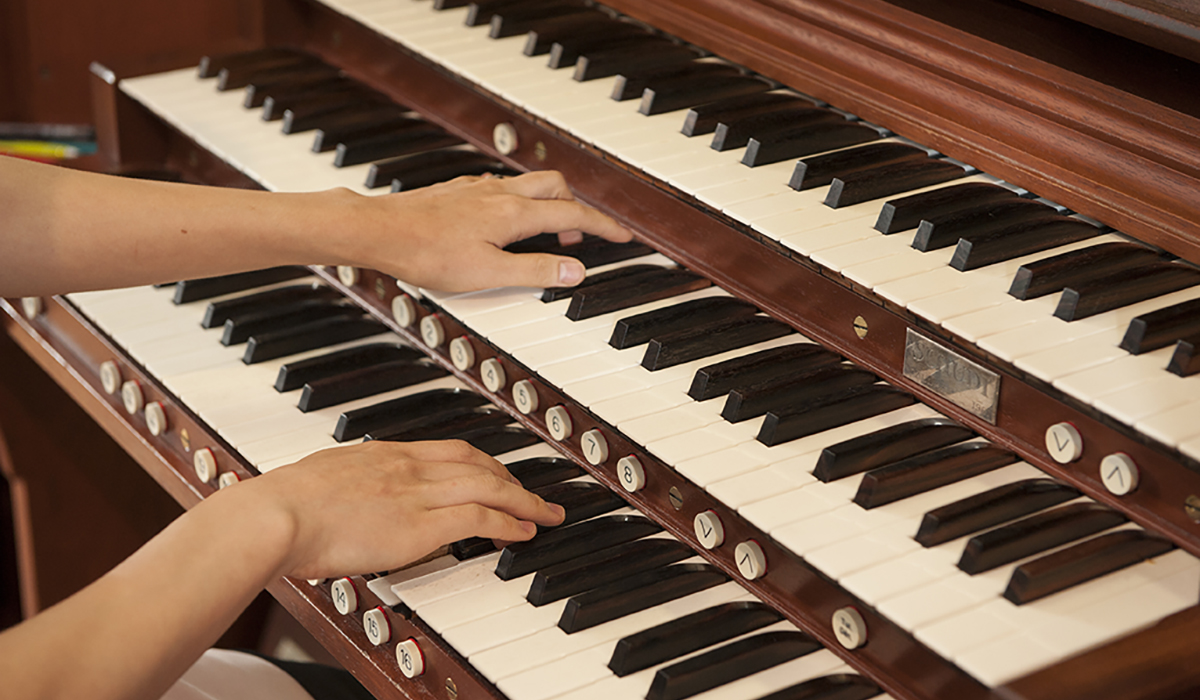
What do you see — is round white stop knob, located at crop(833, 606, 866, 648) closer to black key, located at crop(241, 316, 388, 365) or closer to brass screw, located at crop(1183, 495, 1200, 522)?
brass screw, located at crop(1183, 495, 1200, 522)

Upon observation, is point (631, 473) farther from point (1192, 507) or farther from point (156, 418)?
point (156, 418)

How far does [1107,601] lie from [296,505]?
907mm

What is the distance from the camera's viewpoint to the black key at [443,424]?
75.3 inches

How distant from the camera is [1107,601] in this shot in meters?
1.39

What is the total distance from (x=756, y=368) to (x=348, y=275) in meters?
0.85

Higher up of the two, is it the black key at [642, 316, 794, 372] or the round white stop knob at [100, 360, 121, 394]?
the black key at [642, 316, 794, 372]

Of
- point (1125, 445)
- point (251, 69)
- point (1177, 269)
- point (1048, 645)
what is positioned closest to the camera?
point (1048, 645)

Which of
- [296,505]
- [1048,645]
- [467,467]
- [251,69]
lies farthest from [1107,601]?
[251,69]

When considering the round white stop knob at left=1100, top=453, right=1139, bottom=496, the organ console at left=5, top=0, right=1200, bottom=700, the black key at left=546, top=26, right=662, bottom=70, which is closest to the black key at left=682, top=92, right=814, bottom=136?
the organ console at left=5, top=0, right=1200, bottom=700

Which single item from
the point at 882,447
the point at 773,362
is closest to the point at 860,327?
the point at 773,362

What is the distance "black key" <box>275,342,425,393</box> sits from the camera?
6.85ft

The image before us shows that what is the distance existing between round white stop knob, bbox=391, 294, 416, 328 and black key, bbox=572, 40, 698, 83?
50 cm

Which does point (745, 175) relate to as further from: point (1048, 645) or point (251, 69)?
point (251, 69)

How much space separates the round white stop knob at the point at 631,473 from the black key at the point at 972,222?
1.58ft
